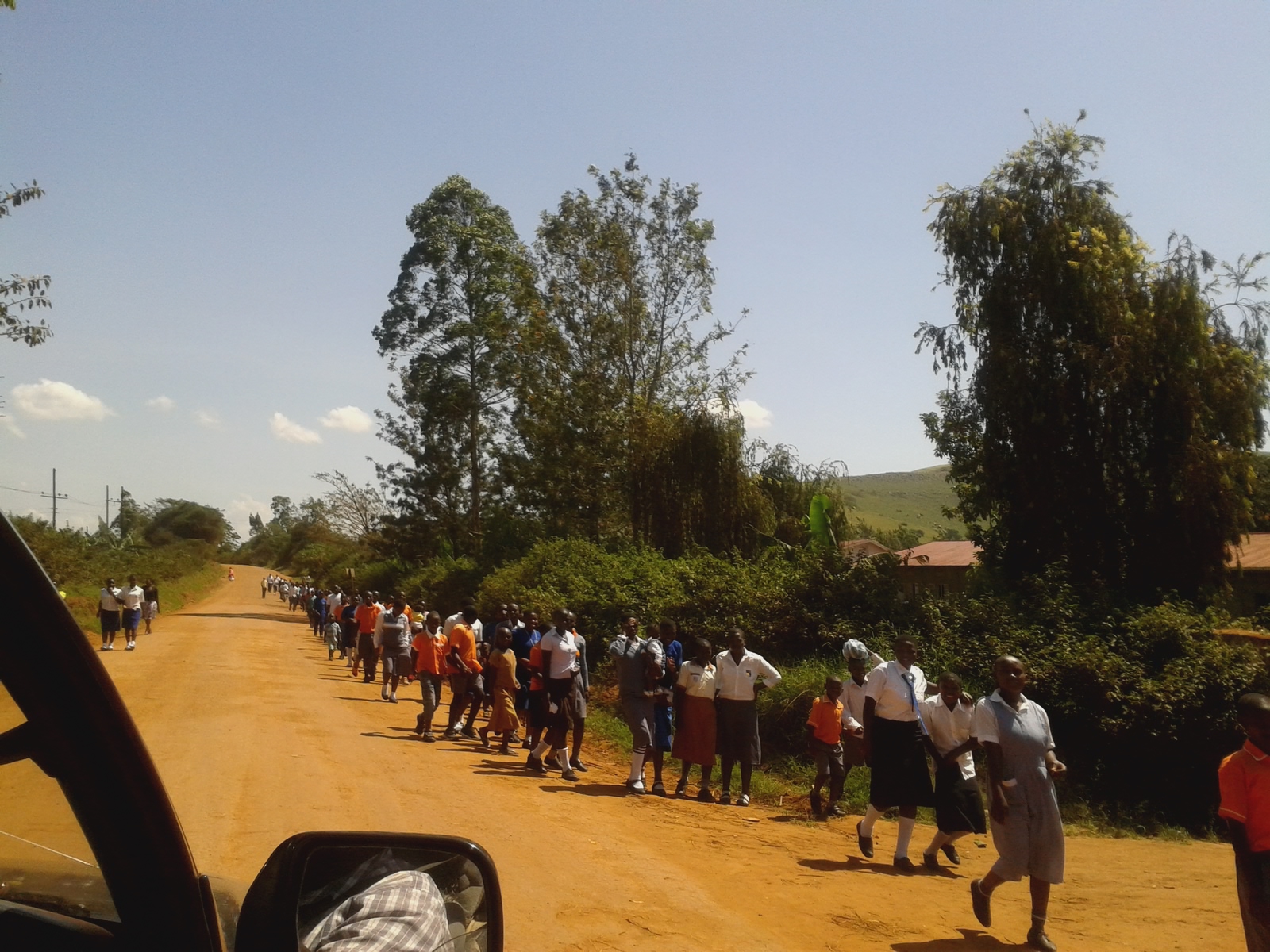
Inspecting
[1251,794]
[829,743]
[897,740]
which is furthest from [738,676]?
[1251,794]

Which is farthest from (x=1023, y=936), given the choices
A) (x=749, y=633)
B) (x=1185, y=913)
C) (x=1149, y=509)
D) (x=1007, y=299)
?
(x=1007, y=299)

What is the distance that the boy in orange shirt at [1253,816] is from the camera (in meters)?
5.33

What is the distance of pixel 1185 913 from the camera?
8.09 metres

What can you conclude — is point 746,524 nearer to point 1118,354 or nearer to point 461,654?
point 1118,354

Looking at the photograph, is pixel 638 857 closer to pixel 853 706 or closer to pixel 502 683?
pixel 853 706

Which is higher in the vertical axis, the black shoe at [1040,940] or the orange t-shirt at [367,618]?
the orange t-shirt at [367,618]

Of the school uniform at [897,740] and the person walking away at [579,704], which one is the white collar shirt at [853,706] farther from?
the person walking away at [579,704]

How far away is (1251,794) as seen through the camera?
5.41 metres

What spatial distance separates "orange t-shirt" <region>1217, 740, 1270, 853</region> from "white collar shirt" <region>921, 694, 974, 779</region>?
9.95 ft

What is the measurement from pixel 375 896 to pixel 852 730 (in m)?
8.94

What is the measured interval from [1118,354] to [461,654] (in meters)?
12.5

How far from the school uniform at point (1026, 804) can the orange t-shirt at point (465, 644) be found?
8752mm

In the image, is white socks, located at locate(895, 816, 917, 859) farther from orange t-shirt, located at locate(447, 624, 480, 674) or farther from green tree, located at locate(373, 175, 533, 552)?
green tree, located at locate(373, 175, 533, 552)

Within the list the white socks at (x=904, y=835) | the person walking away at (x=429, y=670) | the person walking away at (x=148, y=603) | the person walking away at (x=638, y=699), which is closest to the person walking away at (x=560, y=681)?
the person walking away at (x=638, y=699)
